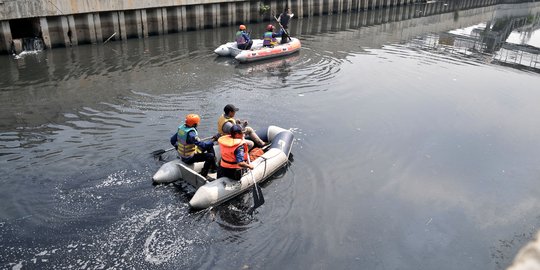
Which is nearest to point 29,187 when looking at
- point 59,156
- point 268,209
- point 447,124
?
point 59,156

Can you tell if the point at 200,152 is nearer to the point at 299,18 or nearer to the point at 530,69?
the point at 530,69

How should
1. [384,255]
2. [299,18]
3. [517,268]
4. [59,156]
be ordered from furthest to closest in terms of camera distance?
1. [299,18]
2. [59,156]
3. [384,255]
4. [517,268]

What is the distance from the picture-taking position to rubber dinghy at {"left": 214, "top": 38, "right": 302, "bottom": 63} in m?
19.0

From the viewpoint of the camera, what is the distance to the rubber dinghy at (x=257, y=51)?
19.0 meters

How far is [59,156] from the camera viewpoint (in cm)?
1061

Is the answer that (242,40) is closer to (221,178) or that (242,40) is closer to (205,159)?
(205,159)

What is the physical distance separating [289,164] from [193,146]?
257cm

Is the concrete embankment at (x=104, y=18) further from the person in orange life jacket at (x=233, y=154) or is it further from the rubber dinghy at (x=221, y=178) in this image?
the person in orange life jacket at (x=233, y=154)

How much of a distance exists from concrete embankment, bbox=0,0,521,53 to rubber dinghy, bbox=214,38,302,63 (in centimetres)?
606

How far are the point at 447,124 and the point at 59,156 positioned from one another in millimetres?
11055

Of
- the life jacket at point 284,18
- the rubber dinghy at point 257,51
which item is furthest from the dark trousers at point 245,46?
the life jacket at point 284,18

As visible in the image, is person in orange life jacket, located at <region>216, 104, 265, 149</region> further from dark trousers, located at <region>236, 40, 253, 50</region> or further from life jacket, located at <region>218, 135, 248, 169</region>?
dark trousers, located at <region>236, 40, 253, 50</region>

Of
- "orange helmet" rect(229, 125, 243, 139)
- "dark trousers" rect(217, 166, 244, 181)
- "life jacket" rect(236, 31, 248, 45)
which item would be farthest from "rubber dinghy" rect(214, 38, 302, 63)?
"orange helmet" rect(229, 125, 243, 139)

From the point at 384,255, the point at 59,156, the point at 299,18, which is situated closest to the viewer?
the point at 384,255
